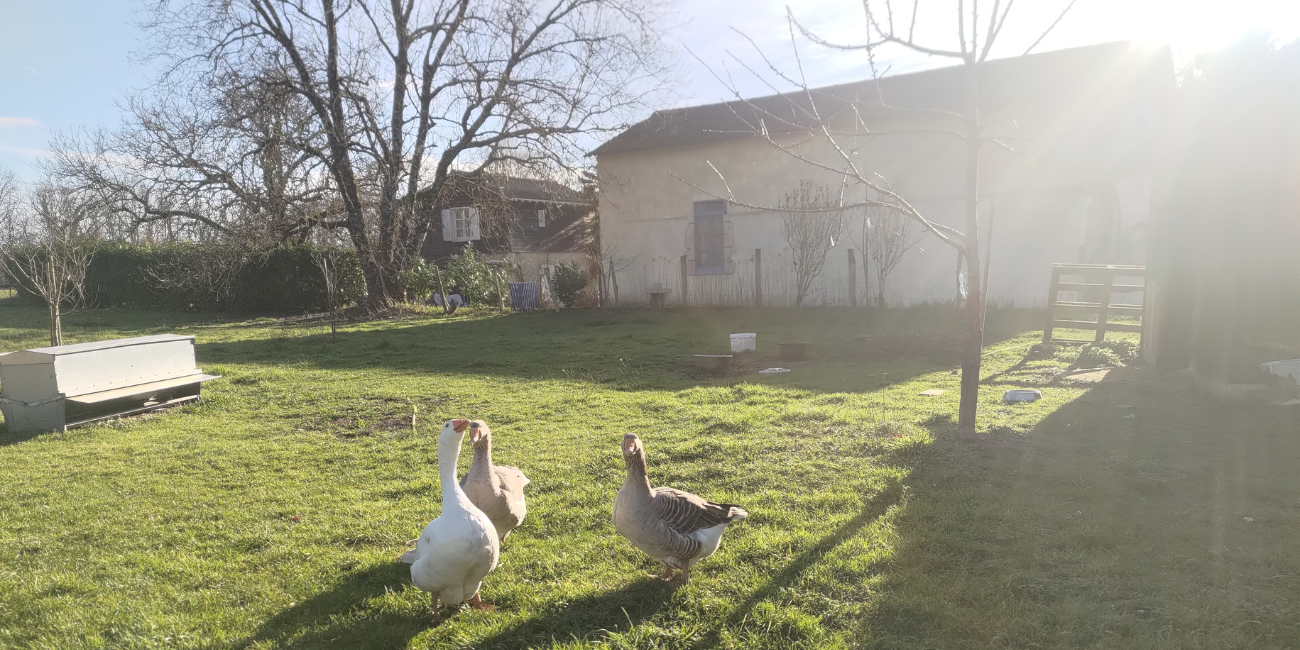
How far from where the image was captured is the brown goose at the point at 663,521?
3607 mm

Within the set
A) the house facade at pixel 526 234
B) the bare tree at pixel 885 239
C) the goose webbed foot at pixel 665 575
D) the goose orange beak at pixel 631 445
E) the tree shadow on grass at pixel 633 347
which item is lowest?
the goose webbed foot at pixel 665 575

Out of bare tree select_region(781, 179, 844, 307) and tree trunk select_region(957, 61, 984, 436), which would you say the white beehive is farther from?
bare tree select_region(781, 179, 844, 307)

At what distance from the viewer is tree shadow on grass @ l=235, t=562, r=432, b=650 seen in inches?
133

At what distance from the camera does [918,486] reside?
5.04 meters

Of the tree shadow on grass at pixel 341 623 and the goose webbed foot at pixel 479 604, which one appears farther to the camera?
the goose webbed foot at pixel 479 604

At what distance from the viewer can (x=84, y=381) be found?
7.82 metres

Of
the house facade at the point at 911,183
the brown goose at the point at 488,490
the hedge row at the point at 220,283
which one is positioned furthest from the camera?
the hedge row at the point at 220,283

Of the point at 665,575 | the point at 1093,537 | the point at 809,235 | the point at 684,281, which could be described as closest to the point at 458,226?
the point at 684,281

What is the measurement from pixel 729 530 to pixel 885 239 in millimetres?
15135

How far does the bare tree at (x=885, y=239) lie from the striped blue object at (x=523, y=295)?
10.1m

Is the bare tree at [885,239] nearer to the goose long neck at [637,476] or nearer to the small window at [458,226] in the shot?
the goose long neck at [637,476]

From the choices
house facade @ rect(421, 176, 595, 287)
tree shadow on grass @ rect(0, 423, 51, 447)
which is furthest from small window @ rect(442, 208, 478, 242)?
tree shadow on grass @ rect(0, 423, 51, 447)

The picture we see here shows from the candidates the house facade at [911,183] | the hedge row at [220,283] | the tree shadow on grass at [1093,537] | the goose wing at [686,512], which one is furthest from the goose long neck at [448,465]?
the hedge row at [220,283]

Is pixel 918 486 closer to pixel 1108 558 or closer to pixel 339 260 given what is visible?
pixel 1108 558
